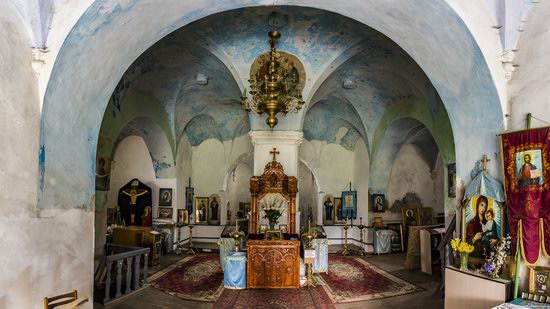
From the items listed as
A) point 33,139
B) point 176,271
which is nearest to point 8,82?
point 33,139

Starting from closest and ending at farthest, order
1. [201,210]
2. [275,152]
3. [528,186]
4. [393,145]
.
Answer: [528,186], [275,152], [393,145], [201,210]

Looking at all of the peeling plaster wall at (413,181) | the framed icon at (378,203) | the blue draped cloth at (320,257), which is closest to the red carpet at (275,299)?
the blue draped cloth at (320,257)

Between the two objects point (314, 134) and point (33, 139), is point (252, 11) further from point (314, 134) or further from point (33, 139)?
point (314, 134)

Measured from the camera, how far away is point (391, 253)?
573 inches

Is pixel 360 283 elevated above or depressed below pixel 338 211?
below

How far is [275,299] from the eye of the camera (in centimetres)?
816

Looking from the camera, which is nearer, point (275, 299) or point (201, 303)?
point (201, 303)

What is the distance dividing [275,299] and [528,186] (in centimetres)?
524

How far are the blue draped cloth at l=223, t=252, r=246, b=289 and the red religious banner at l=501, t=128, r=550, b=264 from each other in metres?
5.77

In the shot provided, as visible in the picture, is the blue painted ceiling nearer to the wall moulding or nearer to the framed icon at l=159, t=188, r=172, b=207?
the wall moulding

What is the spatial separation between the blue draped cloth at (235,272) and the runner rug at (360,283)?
1902 mm

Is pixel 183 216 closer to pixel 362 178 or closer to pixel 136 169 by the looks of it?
pixel 136 169

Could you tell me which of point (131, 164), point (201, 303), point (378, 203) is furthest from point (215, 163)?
point (201, 303)

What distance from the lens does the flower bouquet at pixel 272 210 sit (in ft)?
32.8
